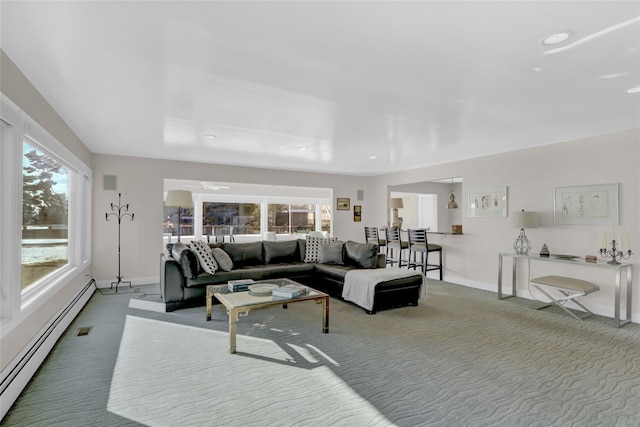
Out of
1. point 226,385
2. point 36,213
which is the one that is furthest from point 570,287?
point 36,213

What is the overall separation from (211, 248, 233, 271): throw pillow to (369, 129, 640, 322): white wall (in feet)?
13.5

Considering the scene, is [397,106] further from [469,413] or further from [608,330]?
[608,330]

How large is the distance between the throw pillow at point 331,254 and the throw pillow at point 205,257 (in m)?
1.80

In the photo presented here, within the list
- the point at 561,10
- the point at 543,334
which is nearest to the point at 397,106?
the point at 561,10

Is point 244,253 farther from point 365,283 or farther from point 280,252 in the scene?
point 365,283

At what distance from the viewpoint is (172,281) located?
4.16 metres

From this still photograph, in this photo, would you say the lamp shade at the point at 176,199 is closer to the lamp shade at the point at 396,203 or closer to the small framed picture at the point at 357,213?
the small framed picture at the point at 357,213

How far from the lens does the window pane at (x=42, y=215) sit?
281 cm

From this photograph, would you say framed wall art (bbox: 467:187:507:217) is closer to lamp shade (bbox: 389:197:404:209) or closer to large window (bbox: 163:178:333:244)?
lamp shade (bbox: 389:197:404:209)

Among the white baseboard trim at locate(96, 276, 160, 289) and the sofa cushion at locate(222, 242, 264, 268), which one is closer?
the sofa cushion at locate(222, 242, 264, 268)

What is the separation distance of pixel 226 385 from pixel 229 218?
6.83 m

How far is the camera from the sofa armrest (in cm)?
413

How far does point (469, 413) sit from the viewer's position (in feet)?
6.75

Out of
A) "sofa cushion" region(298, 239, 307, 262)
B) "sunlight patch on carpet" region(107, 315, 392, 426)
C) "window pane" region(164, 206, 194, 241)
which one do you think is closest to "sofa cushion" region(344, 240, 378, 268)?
"sofa cushion" region(298, 239, 307, 262)
